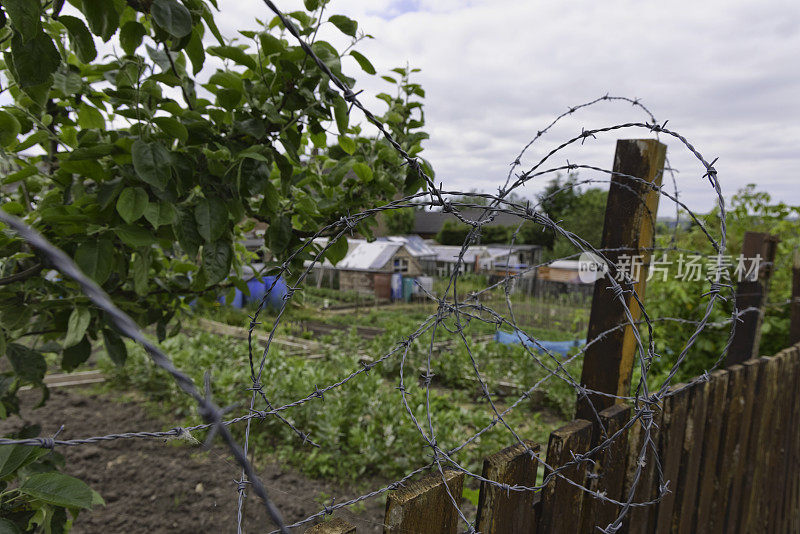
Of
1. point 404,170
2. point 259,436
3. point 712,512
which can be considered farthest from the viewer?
point 259,436

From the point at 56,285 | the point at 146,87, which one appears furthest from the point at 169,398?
the point at 146,87

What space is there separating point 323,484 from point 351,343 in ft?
9.90

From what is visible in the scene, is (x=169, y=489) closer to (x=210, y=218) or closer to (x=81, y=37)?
(x=210, y=218)

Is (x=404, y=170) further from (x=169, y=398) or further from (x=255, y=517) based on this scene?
(x=169, y=398)

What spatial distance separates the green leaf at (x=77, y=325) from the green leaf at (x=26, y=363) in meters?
0.16

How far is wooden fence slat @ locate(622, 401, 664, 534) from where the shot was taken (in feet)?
4.27

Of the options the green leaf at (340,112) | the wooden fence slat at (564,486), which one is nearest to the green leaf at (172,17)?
the green leaf at (340,112)

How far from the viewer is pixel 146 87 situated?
48.8 inches

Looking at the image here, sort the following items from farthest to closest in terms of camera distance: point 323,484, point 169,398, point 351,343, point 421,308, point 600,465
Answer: point 421,308, point 351,343, point 169,398, point 323,484, point 600,465

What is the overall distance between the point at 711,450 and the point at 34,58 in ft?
7.05

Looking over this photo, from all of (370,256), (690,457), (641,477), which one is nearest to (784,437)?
(690,457)

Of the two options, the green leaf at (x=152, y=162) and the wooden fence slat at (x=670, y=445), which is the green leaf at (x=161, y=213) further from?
the wooden fence slat at (x=670, y=445)

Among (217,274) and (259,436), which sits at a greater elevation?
(217,274)

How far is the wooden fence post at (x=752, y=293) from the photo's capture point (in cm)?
265
